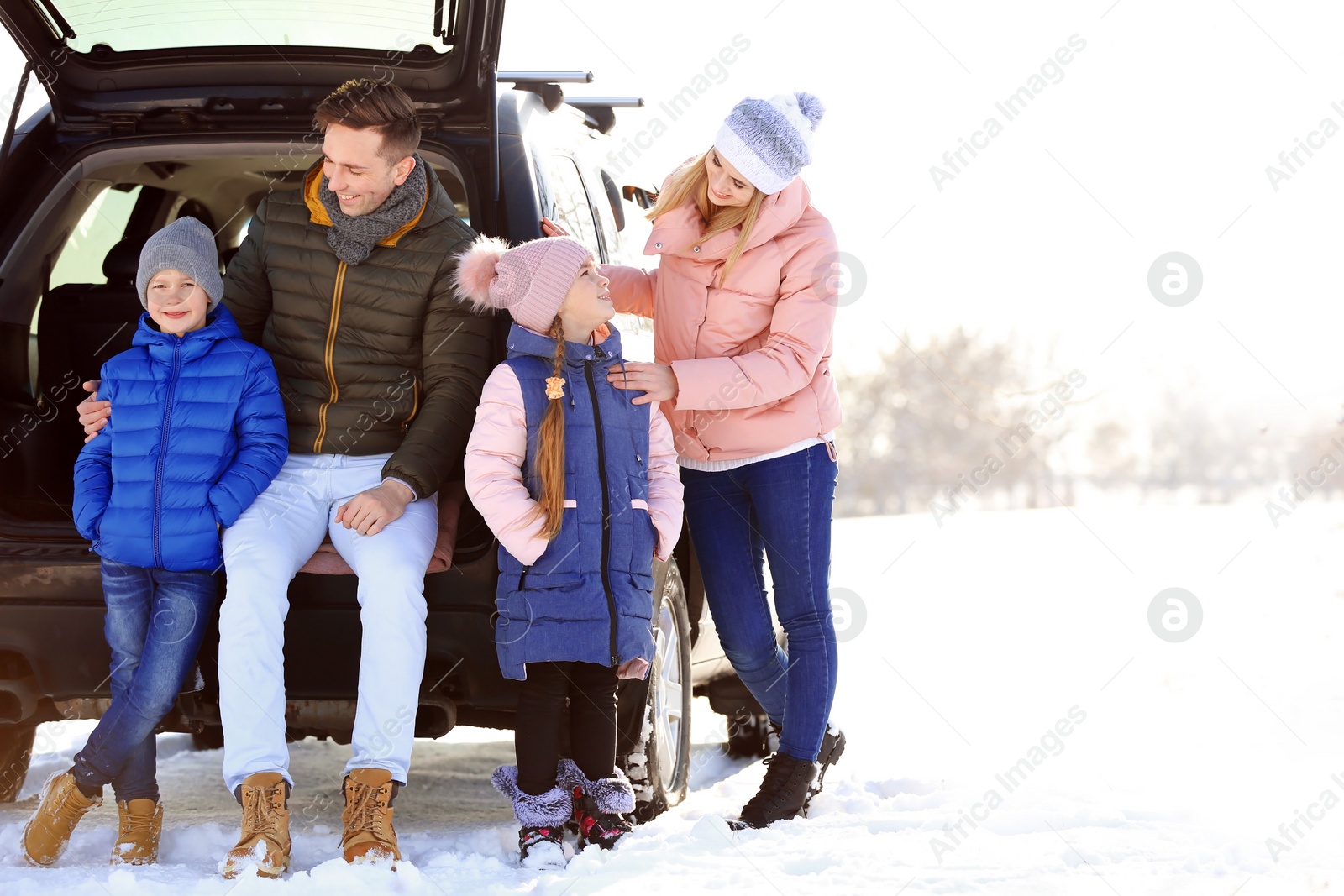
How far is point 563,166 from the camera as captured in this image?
385cm

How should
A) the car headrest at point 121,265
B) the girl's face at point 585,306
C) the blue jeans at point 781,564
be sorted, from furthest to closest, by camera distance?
the car headrest at point 121,265
the blue jeans at point 781,564
the girl's face at point 585,306

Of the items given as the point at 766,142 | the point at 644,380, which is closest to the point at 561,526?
the point at 644,380

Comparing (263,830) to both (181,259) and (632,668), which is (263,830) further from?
(181,259)

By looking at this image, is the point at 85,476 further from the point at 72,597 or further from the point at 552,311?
the point at 552,311

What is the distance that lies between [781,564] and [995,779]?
0.99m

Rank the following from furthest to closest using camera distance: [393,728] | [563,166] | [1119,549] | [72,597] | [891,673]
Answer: [1119,549], [891,673], [563,166], [72,597], [393,728]

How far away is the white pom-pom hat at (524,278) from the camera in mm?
3125

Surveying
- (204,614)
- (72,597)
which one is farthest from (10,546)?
(204,614)

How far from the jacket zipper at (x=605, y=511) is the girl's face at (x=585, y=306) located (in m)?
0.09

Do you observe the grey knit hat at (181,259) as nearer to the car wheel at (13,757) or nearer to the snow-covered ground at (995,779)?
the snow-covered ground at (995,779)

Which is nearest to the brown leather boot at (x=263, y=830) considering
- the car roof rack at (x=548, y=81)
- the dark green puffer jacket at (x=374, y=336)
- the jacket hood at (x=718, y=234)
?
the dark green puffer jacket at (x=374, y=336)

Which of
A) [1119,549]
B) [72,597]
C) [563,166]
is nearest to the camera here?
[72,597]

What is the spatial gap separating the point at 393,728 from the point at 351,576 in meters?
0.40

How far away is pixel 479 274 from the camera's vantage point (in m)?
3.14
